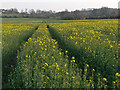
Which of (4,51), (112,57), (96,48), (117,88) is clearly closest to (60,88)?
(117,88)

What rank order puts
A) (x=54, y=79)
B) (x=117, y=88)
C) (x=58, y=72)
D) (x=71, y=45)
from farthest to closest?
(x=71, y=45)
(x=58, y=72)
(x=54, y=79)
(x=117, y=88)

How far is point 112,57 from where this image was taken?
5969mm

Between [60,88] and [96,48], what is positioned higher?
[96,48]

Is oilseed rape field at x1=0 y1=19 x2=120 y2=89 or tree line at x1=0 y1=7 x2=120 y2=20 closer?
oilseed rape field at x1=0 y1=19 x2=120 y2=89

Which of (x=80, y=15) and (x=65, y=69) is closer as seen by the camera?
(x=65, y=69)

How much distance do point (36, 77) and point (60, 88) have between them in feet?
3.29

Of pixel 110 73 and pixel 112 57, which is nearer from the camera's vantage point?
pixel 110 73

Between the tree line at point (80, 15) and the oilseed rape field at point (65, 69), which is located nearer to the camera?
the oilseed rape field at point (65, 69)

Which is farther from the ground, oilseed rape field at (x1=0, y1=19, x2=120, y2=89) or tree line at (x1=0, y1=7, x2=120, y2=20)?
tree line at (x1=0, y1=7, x2=120, y2=20)

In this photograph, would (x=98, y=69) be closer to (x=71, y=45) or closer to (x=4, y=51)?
(x=71, y=45)

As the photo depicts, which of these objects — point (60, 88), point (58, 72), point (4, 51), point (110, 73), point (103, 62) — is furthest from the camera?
point (4, 51)

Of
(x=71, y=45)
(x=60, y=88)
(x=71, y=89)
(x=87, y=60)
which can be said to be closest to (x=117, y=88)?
(x=71, y=89)

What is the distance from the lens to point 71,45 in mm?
8914

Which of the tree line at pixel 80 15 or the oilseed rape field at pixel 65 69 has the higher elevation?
the tree line at pixel 80 15
